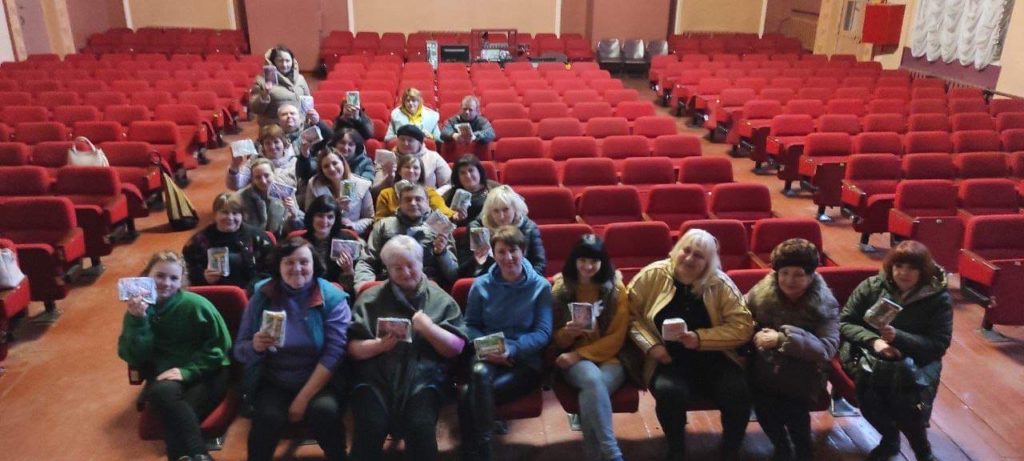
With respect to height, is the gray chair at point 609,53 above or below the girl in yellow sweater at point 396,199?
above

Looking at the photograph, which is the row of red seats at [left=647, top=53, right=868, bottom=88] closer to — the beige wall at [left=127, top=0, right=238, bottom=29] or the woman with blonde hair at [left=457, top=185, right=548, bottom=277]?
the woman with blonde hair at [left=457, top=185, right=548, bottom=277]

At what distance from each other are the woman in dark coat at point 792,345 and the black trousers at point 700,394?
0.10 meters

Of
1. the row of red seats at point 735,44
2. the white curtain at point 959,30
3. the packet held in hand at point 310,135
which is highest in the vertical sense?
the white curtain at point 959,30

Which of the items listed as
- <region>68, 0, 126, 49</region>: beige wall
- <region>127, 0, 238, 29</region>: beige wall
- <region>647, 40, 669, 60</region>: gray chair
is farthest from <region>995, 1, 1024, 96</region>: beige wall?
<region>68, 0, 126, 49</region>: beige wall

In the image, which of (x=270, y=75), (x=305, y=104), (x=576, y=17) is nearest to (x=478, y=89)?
(x=305, y=104)

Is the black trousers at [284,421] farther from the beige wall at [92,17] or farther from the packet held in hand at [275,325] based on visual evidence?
the beige wall at [92,17]

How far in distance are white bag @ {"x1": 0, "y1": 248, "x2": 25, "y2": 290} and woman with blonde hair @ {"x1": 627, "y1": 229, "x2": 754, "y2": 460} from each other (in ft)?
11.5

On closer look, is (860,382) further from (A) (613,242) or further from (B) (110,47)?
(B) (110,47)

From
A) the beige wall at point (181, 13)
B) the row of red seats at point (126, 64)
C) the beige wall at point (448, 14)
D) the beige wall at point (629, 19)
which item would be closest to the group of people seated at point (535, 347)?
the row of red seats at point (126, 64)

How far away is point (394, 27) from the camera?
1490 centimetres

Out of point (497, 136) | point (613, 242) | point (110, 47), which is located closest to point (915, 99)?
point (497, 136)

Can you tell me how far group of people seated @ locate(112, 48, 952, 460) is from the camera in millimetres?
2869

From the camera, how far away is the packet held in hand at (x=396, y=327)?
2.76 m

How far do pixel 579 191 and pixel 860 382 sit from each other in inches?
120
